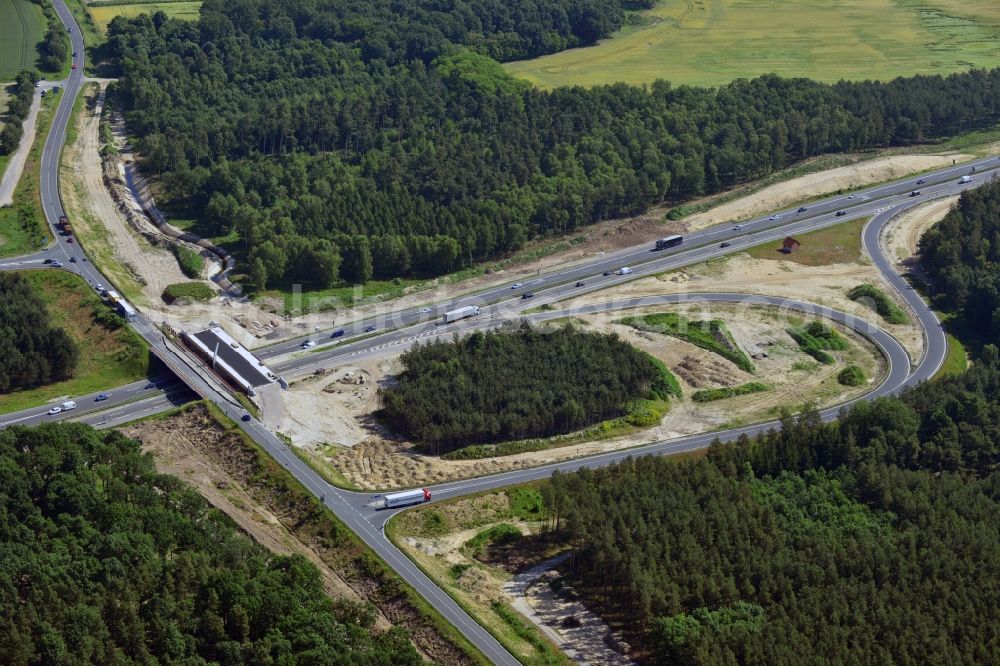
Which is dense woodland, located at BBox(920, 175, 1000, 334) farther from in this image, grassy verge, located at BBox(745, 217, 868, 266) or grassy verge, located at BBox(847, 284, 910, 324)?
grassy verge, located at BBox(745, 217, 868, 266)

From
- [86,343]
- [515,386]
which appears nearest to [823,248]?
[515,386]

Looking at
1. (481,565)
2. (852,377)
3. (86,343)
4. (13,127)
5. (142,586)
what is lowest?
(481,565)

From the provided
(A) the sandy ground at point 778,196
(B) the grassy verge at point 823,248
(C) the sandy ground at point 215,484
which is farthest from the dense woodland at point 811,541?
(A) the sandy ground at point 778,196

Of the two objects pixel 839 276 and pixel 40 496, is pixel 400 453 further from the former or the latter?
pixel 839 276

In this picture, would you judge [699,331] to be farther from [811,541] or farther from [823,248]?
[811,541]

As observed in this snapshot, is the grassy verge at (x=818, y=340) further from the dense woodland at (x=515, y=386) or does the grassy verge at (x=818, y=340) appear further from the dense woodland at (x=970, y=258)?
the dense woodland at (x=515, y=386)
